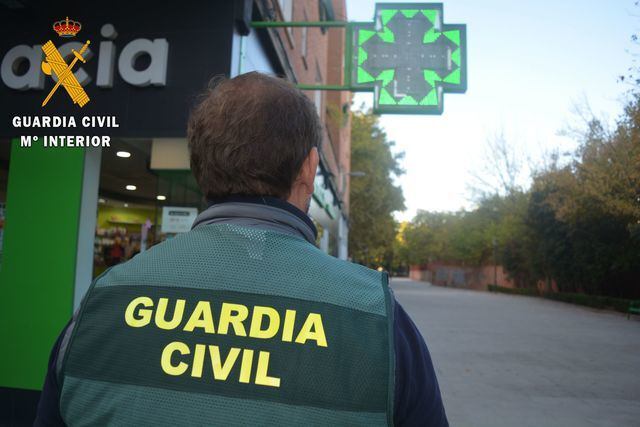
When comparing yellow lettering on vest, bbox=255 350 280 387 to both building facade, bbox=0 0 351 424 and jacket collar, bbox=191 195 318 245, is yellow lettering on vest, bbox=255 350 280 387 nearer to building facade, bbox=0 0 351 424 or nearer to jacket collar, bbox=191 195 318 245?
jacket collar, bbox=191 195 318 245

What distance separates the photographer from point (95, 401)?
114 centimetres

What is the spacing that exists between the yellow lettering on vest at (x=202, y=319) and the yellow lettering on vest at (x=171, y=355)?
4cm

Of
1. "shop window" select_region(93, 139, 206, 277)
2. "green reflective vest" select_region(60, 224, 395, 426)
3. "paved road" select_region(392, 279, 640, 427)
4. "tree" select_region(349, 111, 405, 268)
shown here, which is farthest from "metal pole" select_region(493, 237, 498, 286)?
"green reflective vest" select_region(60, 224, 395, 426)

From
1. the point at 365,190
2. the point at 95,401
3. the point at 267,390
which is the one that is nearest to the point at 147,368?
the point at 95,401

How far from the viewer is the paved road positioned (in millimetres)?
5754

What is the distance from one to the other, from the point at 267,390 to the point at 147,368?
270 mm

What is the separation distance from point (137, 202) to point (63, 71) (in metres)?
3.36

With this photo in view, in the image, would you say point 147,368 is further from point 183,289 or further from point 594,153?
point 594,153

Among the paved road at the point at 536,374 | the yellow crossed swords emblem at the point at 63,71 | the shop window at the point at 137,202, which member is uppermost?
the yellow crossed swords emblem at the point at 63,71

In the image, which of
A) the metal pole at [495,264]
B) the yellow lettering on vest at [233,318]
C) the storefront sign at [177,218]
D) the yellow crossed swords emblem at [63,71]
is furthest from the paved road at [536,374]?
the metal pole at [495,264]

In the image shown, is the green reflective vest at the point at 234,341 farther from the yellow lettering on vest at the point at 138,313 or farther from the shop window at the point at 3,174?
the shop window at the point at 3,174

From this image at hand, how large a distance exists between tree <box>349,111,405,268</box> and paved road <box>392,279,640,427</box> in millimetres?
20006

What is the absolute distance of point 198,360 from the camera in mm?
1116

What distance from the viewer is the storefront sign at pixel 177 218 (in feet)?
20.7
